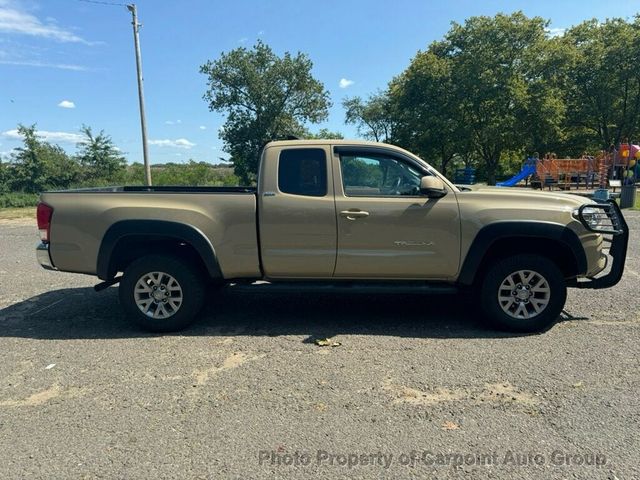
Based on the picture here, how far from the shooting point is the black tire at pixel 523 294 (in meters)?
4.56

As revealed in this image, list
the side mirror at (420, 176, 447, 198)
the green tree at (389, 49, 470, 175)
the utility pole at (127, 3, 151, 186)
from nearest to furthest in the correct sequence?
the side mirror at (420, 176, 447, 198)
the utility pole at (127, 3, 151, 186)
the green tree at (389, 49, 470, 175)

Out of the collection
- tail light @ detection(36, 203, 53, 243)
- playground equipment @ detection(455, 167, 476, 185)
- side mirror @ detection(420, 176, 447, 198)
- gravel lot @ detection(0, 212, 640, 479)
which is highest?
playground equipment @ detection(455, 167, 476, 185)

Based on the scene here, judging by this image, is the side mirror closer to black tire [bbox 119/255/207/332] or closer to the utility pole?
black tire [bbox 119/255/207/332]

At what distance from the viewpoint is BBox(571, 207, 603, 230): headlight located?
14.8 ft

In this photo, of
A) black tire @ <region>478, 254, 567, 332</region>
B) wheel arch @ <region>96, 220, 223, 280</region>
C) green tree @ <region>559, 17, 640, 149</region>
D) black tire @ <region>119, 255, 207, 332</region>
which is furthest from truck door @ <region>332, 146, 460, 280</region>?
green tree @ <region>559, 17, 640, 149</region>

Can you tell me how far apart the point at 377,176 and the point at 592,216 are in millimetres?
2125

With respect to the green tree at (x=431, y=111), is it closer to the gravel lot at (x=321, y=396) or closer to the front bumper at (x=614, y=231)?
the gravel lot at (x=321, y=396)

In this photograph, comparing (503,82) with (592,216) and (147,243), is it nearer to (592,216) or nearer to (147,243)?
(592,216)

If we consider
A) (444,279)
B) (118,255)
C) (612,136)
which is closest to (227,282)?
(118,255)

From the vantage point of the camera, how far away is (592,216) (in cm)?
456

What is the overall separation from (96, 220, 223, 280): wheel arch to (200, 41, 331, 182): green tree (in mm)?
32163

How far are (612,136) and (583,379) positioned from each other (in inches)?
1778

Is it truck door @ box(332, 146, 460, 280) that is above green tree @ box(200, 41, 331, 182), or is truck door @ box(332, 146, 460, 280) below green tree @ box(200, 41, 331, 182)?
below

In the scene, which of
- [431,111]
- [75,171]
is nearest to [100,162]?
[75,171]
